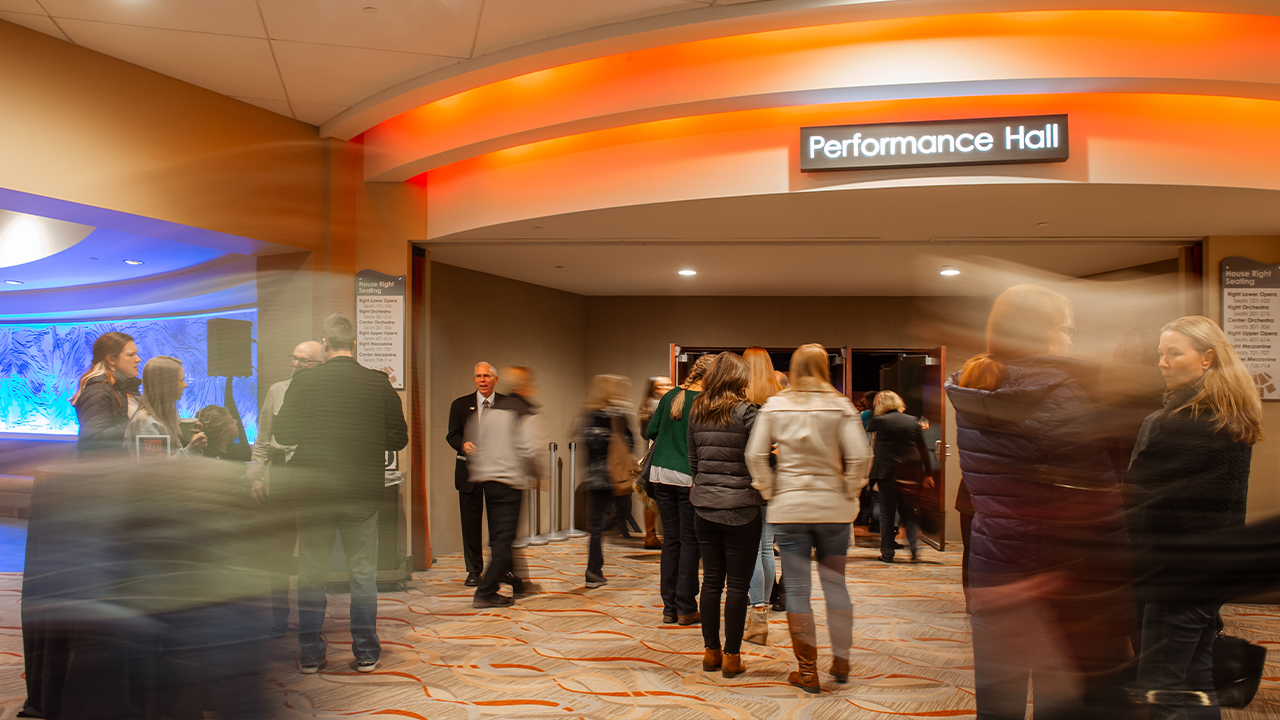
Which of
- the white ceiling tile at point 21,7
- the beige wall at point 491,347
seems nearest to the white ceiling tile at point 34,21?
the white ceiling tile at point 21,7

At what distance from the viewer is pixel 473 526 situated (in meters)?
4.54

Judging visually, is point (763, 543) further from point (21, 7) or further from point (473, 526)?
point (21, 7)

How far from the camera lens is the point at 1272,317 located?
4.58 meters

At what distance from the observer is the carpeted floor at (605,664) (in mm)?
2732

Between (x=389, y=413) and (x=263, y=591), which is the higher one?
(x=389, y=413)

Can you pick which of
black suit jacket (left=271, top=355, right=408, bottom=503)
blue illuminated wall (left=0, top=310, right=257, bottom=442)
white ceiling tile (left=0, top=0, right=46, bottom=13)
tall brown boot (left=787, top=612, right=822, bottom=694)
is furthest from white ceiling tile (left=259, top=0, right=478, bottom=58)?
tall brown boot (left=787, top=612, right=822, bottom=694)

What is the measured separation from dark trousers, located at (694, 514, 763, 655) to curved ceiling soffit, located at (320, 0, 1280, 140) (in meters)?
2.43

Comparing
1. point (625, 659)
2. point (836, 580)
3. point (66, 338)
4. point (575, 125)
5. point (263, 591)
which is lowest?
point (625, 659)

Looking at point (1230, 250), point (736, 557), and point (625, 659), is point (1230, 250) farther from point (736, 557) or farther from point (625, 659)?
point (625, 659)

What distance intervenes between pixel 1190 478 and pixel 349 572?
3120 mm

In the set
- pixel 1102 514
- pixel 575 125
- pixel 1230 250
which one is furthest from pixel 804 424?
pixel 1230 250

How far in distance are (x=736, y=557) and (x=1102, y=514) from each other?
62.0 inches

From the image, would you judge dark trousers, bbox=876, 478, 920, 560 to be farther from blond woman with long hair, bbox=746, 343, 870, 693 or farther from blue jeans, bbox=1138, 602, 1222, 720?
blue jeans, bbox=1138, 602, 1222, 720

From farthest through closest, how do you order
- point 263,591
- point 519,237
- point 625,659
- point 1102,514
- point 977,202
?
point 519,237
point 977,202
point 625,659
point 1102,514
point 263,591
